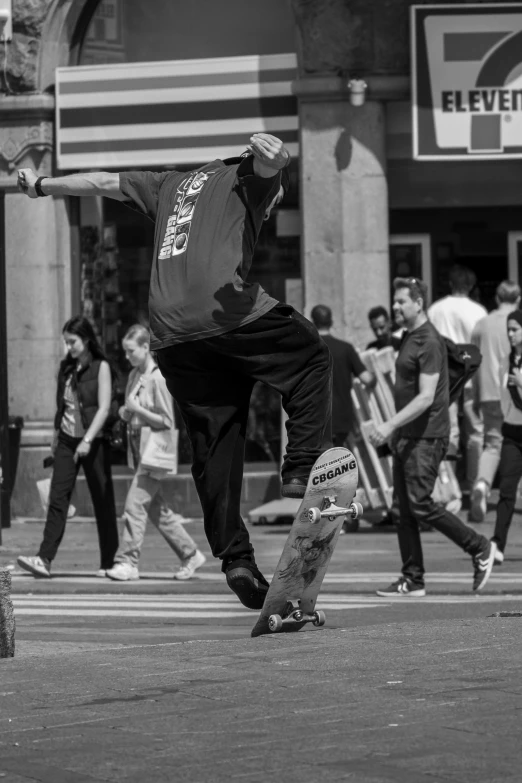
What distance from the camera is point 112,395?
12.5m

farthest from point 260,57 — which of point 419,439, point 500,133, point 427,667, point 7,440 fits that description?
point 427,667

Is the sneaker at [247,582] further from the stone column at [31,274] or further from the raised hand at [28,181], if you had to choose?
the stone column at [31,274]

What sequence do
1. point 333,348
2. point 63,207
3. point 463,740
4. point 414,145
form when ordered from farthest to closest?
point 63,207 → point 414,145 → point 333,348 → point 463,740

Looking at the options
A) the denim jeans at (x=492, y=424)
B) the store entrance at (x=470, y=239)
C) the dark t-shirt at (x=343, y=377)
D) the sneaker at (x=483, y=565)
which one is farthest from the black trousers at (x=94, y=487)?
the store entrance at (x=470, y=239)

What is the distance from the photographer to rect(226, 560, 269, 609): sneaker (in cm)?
666

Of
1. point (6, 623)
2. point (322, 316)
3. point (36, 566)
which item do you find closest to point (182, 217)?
point (6, 623)

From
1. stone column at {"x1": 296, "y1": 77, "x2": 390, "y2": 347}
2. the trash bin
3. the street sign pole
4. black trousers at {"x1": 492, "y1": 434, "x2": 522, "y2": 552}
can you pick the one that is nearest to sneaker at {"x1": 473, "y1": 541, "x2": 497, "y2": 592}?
black trousers at {"x1": 492, "y1": 434, "x2": 522, "y2": 552}

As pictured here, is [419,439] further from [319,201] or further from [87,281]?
[87,281]

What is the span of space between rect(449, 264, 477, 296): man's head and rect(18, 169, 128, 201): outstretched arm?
361 inches

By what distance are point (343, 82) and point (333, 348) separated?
2.82 m

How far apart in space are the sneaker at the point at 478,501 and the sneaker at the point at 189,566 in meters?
2.70

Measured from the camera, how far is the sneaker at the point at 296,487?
648cm

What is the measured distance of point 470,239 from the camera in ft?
54.9

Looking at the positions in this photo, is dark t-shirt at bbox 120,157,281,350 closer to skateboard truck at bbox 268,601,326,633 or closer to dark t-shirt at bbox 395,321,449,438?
skateboard truck at bbox 268,601,326,633
